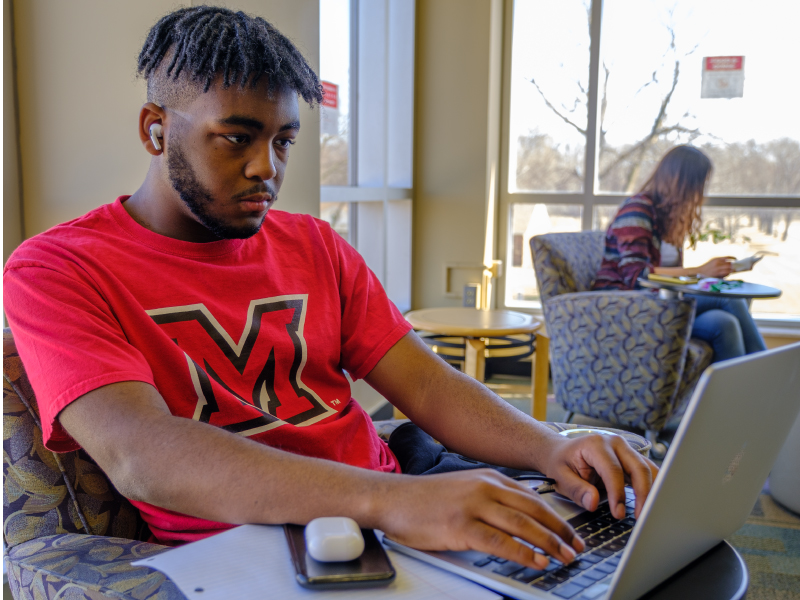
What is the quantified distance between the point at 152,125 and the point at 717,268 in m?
2.79

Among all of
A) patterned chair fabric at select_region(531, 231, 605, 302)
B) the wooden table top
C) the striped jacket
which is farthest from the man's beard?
the striped jacket

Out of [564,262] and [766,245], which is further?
[766,245]

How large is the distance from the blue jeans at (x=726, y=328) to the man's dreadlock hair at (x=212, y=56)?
99.1 inches

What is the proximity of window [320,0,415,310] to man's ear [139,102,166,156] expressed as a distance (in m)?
1.74

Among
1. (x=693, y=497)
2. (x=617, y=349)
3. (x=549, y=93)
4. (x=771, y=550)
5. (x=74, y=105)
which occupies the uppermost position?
(x=549, y=93)

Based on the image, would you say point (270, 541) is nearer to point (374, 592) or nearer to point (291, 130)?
point (374, 592)

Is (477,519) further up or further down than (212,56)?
further down

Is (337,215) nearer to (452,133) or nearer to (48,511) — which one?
(452,133)

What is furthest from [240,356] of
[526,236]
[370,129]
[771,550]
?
[526,236]

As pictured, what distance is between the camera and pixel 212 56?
0.99 m

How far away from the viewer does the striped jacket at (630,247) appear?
3.14 m

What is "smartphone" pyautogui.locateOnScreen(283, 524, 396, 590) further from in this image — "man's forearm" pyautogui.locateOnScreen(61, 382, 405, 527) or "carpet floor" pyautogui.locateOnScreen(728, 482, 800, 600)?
"carpet floor" pyautogui.locateOnScreen(728, 482, 800, 600)

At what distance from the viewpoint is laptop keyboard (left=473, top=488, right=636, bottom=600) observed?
62 cm

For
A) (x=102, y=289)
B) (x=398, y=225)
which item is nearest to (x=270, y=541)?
(x=102, y=289)
